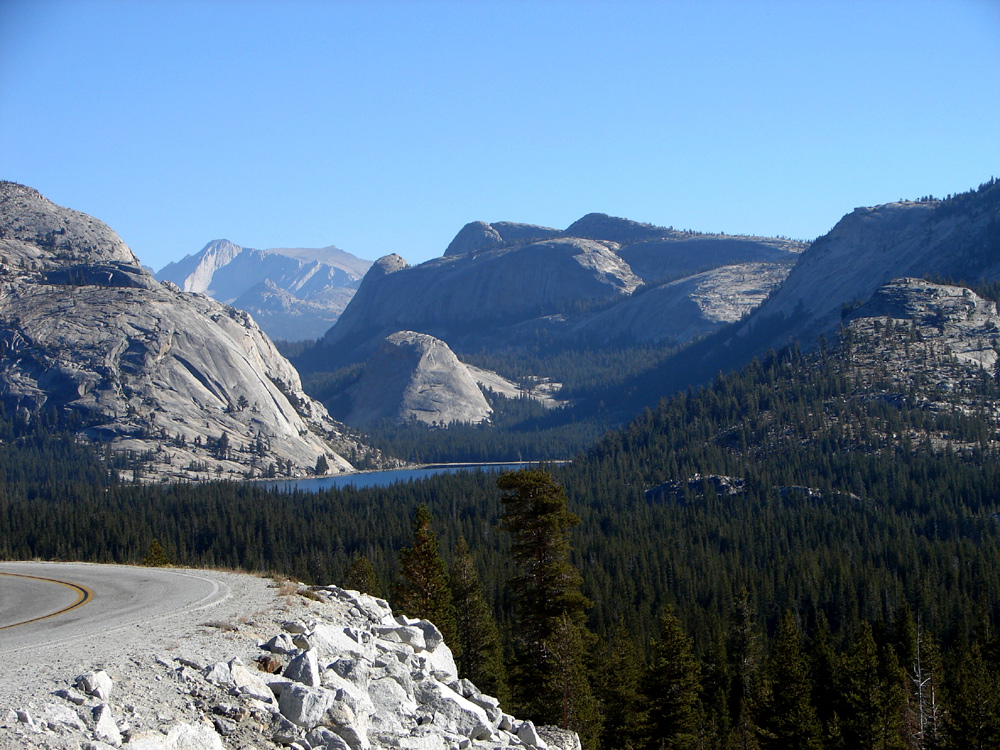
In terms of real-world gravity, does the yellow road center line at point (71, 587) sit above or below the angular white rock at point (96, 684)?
below

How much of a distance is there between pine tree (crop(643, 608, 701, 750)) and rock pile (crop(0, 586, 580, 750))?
21.0 m

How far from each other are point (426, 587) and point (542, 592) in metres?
8.16

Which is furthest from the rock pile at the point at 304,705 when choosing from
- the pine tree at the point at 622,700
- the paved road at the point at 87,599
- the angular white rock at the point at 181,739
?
the pine tree at the point at 622,700

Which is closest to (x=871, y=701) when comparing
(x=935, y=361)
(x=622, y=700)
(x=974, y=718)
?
(x=974, y=718)

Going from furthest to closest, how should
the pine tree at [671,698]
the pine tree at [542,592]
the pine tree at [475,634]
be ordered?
1. the pine tree at [475,634]
2. the pine tree at [671,698]
3. the pine tree at [542,592]

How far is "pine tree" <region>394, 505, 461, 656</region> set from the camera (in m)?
43.8

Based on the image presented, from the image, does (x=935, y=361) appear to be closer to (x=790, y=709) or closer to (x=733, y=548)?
(x=733, y=548)

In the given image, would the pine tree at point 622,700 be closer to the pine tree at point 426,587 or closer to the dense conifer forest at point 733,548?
the dense conifer forest at point 733,548

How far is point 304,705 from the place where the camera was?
1738 centimetres

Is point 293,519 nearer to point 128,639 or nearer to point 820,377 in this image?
point 820,377

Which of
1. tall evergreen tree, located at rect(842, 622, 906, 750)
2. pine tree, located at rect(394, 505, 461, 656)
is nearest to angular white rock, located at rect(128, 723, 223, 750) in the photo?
pine tree, located at rect(394, 505, 461, 656)

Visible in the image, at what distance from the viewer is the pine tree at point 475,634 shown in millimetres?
46188

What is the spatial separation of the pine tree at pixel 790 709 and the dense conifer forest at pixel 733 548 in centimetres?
15

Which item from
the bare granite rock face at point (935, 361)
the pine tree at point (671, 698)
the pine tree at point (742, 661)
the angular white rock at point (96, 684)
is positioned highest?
the bare granite rock face at point (935, 361)
